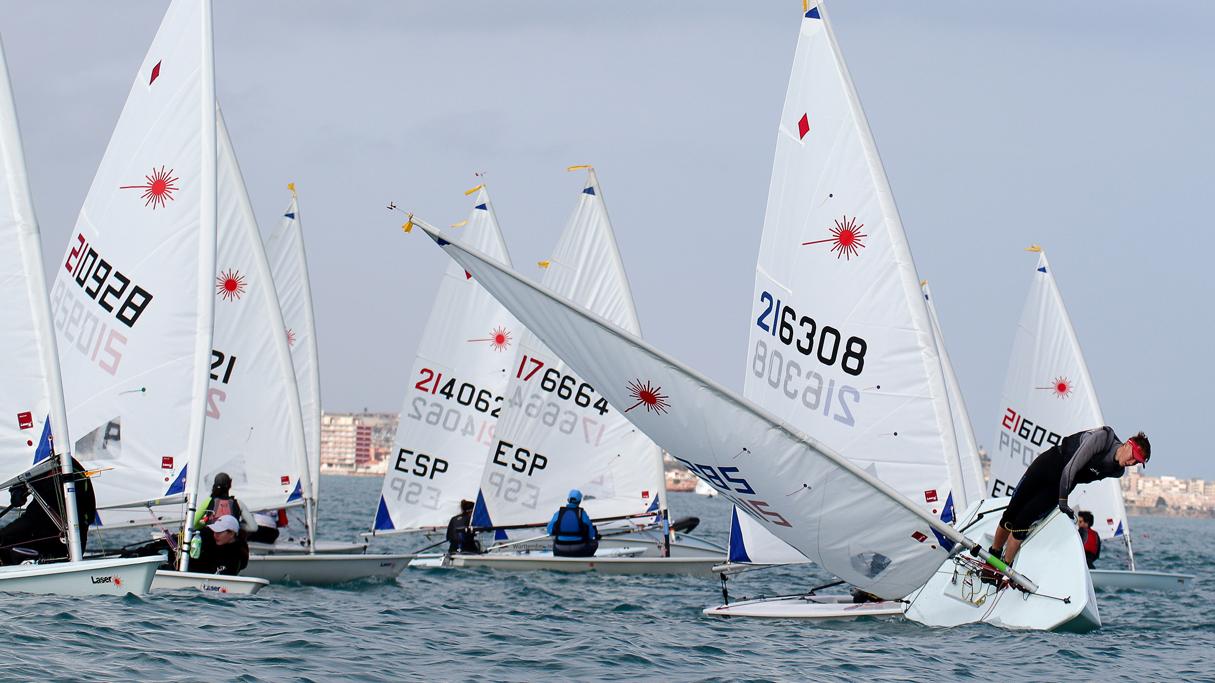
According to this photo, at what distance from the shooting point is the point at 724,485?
12.1 m

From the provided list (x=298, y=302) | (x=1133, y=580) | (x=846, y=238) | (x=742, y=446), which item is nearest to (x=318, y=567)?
(x=846, y=238)

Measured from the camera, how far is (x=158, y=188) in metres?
14.3

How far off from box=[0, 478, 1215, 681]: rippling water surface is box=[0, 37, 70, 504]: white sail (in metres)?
1.29

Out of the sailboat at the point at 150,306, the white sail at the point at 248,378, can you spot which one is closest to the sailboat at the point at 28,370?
the sailboat at the point at 150,306

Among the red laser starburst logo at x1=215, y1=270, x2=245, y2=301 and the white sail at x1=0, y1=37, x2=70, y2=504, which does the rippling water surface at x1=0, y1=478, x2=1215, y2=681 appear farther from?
the red laser starburst logo at x1=215, y1=270, x2=245, y2=301

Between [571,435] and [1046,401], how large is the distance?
324 inches

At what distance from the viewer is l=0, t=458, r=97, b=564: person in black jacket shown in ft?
40.9

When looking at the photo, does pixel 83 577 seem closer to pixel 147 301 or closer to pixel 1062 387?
pixel 147 301

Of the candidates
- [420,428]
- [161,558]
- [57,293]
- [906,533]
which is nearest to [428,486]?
[420,428]

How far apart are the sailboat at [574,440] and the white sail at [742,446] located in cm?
1059

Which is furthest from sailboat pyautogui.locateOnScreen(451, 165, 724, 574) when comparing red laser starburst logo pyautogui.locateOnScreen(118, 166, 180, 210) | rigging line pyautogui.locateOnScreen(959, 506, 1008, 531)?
rigging line pyautogui.locateOnScreen(959, 506, 1008, 531)

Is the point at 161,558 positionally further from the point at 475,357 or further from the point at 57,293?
the point at 475,357

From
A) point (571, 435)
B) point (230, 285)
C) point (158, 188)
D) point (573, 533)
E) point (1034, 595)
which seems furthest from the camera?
point (571, 435)

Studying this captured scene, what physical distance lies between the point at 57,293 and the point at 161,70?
240 cm
